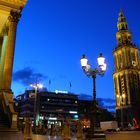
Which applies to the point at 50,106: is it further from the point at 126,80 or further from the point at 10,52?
the point at 10,52

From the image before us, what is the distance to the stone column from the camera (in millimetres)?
20344

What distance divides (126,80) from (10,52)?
8098 cm

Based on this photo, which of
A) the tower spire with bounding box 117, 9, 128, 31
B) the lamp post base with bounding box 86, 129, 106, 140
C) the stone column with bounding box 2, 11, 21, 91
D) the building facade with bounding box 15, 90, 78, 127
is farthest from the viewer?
the building facade with bounding box 15, 90, 78, 127

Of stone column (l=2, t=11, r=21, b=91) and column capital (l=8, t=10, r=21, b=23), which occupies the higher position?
column capital (l=8, t=10, r=21, b=23)

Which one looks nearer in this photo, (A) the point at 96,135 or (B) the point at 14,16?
(A) the point at 96,135

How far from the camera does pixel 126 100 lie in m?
96.4

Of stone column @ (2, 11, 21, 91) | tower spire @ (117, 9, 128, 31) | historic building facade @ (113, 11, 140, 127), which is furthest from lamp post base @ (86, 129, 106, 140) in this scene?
tower spire @ (117, 9, 128, 31)

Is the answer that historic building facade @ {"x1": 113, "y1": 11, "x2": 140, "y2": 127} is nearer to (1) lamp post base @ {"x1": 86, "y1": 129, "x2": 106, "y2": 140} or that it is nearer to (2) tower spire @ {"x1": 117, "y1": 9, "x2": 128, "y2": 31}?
(2) tower spire @ {"x1": 117, "y1": 9, "x2": 128, "y2": 31}

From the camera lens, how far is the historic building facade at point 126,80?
310 feet

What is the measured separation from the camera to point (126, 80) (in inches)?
3814

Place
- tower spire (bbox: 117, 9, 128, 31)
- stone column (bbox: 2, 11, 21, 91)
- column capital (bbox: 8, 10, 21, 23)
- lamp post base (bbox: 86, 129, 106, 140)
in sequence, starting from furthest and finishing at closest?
tower spire (bbox: 117, 9, 128, 31) → column capital (bbox: 8, 10, 21, 23) → stone column (bbox: 2, 11, 21, 91) → lamp post base (bbox: 86, 129, 106, 140)

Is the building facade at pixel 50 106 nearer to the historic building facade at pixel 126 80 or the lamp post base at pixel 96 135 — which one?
the historic building facade at pixel 126 80

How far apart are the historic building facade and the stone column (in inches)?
3082

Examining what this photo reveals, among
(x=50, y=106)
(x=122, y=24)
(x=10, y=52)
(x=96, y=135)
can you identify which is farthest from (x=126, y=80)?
(x=96, y=135)
